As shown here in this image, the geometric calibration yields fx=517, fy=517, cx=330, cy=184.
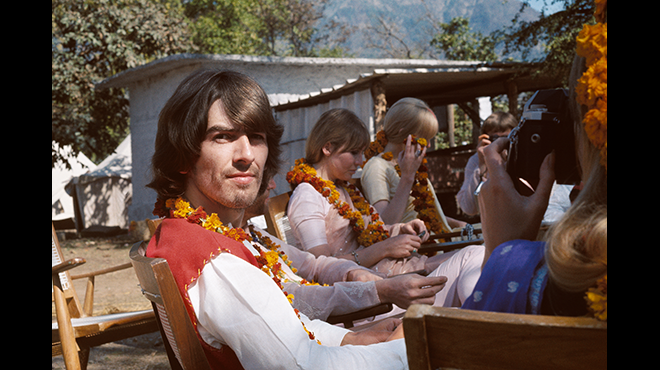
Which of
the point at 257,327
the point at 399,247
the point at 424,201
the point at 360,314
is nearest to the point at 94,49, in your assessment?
the point at 424,201

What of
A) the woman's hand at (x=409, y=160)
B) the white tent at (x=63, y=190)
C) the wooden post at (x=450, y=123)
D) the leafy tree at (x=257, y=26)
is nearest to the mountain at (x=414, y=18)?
the leafy tree at (x=257, y=26)

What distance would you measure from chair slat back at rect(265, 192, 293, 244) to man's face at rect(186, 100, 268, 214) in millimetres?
1500

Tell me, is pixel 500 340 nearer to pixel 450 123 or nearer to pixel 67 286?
pixel 67 286

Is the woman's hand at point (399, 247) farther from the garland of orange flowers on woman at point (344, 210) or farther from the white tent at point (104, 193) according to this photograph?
the white tent at point (104, 193)

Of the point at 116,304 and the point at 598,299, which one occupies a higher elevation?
the point at 598,299

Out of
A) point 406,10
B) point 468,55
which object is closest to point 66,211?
point 468,55

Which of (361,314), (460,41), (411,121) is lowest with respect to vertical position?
(361,314)

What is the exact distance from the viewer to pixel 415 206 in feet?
14.0

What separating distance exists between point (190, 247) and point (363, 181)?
2.83 metres

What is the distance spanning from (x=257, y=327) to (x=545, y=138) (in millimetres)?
839

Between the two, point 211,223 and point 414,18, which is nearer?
point 211,223

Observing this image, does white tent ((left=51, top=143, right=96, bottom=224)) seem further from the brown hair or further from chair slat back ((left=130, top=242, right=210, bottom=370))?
chair slat back ((left=130, top=242, right=210, bottom=370))

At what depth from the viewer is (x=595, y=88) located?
35.9 inches

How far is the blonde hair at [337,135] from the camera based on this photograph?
3453mm
